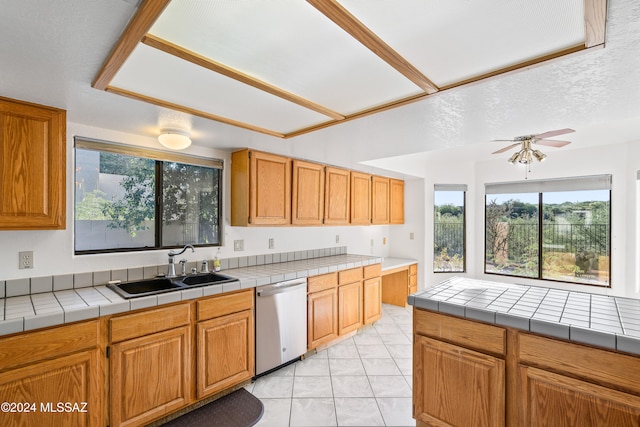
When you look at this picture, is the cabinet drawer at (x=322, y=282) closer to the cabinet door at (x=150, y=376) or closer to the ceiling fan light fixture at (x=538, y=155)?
the cabinet door at (x=150, y=376)

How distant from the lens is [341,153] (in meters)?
3.19

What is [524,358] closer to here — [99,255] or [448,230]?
[99,255]

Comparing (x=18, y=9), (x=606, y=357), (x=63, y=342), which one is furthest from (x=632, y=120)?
(x=63, y=342)

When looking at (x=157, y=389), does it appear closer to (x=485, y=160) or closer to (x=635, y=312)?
(x=635, y=312)

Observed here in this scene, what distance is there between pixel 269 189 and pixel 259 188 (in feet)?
0.39

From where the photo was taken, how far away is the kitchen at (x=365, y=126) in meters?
1.17

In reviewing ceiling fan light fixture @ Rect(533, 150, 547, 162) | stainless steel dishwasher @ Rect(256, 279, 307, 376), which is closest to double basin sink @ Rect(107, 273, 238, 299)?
stainless steel dishwasher @ Rect(256, 279, 307, 376)

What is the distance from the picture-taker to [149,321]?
2.00m

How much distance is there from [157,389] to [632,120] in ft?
15.3

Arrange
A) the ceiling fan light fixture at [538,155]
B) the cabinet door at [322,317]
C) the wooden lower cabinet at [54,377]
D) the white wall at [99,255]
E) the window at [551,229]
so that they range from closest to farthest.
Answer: the wooden lower cabinet at [54,377], the white wall at [99,255], the ceiling fan light fixture at [538,155], the cabinet door at [322,317], the window at [551,229]

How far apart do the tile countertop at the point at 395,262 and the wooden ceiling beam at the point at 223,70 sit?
9.86ft

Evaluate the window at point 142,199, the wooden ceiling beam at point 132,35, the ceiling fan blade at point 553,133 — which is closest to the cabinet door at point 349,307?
the window at point 142,199

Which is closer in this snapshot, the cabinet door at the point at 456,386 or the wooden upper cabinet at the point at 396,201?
the cabinet door at the point at 456,386

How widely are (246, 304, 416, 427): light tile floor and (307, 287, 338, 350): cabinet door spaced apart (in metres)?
0.17
